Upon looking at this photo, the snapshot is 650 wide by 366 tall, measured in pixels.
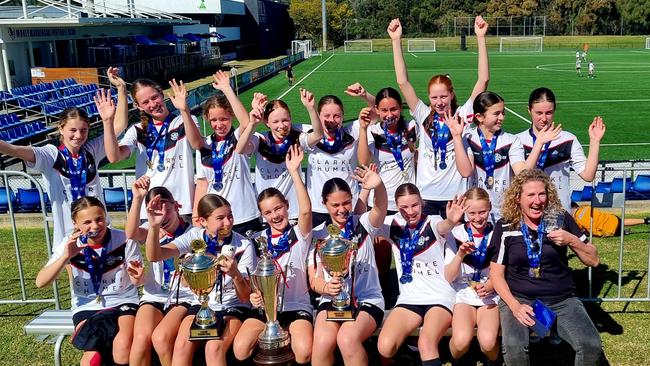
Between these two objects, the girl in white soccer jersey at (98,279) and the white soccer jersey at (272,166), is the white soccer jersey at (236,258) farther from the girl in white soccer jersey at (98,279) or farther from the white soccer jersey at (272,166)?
the white soccer jersey at (272,166)

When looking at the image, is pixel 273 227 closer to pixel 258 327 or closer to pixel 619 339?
pixel 258 327

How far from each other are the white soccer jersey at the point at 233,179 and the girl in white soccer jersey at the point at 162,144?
0.51ft

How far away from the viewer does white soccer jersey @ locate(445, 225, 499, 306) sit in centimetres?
432

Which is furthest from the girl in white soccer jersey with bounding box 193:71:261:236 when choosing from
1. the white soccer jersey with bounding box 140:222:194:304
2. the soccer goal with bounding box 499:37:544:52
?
the soccer goal with bounding box 499:37:544:52

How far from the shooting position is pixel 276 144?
5.24 metres

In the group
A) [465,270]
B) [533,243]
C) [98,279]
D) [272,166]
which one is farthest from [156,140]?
[533,243]

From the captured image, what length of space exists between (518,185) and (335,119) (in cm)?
163

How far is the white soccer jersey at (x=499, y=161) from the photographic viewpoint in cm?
493

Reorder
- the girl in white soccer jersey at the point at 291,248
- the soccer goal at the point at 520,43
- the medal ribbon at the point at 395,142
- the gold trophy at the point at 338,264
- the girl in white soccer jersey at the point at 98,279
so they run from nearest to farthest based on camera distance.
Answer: the gold trophy at the point at 338,264 → the girl in white soccer jersey at the point at 98,279 → the girl in white soccer jersey at the point at 291,248 → the medal ribbon at the point at 395,142 → the soccer goal at the point at 520,43

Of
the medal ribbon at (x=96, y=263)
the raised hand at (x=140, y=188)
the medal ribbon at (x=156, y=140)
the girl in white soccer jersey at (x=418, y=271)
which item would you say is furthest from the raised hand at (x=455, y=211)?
the medal ribbon at (x=156, y=140)

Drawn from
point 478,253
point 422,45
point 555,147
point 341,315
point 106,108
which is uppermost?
point 422,45

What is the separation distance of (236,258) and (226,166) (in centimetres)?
106

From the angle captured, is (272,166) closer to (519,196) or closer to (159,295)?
(159,295)

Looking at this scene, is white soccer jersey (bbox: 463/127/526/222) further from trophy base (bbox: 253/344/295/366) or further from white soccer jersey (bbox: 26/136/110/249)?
white soccer jersey (bbox: 26/136/110/249)
